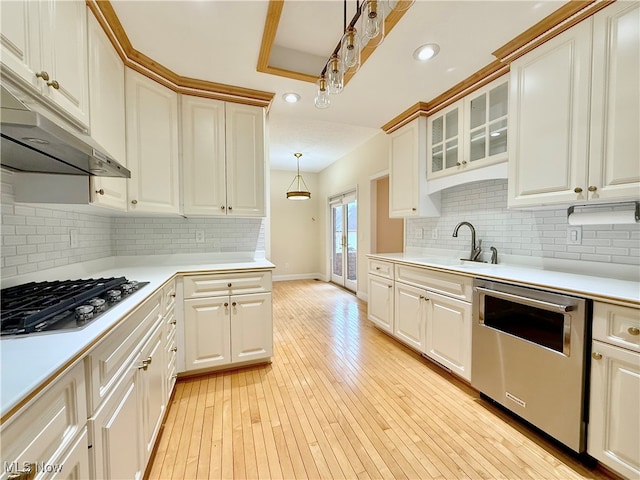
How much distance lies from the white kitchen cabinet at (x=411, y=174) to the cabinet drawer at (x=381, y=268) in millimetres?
604

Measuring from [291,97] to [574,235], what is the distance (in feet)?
8.25

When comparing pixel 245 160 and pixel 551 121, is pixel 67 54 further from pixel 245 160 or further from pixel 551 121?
pixel 551 121

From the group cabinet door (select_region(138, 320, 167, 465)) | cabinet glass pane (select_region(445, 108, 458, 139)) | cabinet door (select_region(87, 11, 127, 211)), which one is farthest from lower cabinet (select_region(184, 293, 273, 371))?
cabinet glass pane (select_region(445, 108, 458, 139))

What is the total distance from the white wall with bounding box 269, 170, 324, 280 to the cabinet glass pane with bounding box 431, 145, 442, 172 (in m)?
4.00

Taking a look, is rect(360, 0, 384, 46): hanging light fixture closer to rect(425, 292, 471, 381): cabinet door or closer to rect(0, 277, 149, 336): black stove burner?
rect(0, 277, 149, 336): black stove burner

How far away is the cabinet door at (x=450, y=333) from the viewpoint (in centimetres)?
198

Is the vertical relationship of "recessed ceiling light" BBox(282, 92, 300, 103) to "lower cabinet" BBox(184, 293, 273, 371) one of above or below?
above

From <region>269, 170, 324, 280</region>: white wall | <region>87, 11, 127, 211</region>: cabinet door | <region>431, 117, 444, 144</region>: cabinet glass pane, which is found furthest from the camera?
<region>269, 170, 324, 280</region>: white wall

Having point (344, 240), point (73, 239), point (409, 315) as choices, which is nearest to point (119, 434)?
point (73, 239)

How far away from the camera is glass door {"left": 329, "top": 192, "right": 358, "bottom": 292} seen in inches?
209

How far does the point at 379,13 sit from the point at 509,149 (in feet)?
4.53

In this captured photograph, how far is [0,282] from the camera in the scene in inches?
48.4

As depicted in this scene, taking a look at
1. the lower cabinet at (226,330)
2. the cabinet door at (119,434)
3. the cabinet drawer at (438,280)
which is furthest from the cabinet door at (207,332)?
the cabinet drawer at (438,280)

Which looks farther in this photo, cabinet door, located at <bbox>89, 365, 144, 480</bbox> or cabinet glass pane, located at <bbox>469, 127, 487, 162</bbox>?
cabinet glass pane, located at <bbox>469, 127, 487, 162</bbox>
